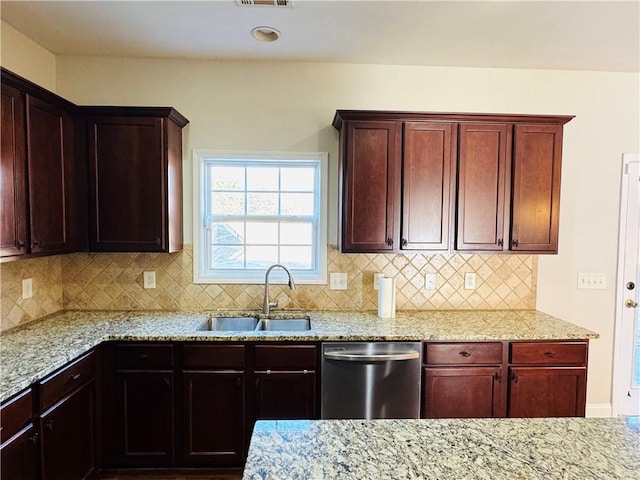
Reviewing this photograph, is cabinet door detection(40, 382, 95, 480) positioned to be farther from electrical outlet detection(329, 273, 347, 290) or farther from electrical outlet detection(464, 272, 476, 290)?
electrical outlet detection(464, 272, 476, 290)

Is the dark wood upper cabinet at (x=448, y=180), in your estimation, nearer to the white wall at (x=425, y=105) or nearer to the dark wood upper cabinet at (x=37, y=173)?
the white wall at (x=425, y=105)

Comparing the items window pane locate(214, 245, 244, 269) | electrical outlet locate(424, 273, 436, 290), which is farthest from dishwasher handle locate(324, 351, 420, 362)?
window pane locate(214, 245, 244, 269)

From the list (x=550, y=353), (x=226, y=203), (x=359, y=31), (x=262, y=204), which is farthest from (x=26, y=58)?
(x=550, y=353)

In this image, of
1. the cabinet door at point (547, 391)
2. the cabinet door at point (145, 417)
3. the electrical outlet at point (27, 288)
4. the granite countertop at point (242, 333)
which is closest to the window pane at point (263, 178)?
the granite countertop at point (242, 333)

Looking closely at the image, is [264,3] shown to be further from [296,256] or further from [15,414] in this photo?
[15,414]

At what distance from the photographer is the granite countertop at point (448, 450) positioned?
972 mm

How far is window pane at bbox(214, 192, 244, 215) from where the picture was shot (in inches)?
113

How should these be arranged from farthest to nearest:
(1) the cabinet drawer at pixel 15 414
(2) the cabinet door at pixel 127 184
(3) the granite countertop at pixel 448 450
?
(2) the cabinet door at pixel 127 184, (1) the cabinet drawer at pixel 15 414, (3) the granite countertop at pixel 448 450

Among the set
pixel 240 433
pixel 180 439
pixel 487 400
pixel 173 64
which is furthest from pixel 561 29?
pixel 180 439

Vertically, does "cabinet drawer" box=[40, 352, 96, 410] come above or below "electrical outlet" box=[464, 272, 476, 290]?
below

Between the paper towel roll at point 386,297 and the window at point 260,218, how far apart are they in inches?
18.7

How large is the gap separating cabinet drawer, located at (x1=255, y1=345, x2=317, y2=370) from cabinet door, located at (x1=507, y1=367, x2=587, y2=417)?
1.31 meters

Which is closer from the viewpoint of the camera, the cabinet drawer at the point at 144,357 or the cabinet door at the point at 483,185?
the cabinet drawer at the point at 144,357

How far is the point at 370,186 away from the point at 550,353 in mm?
1585
